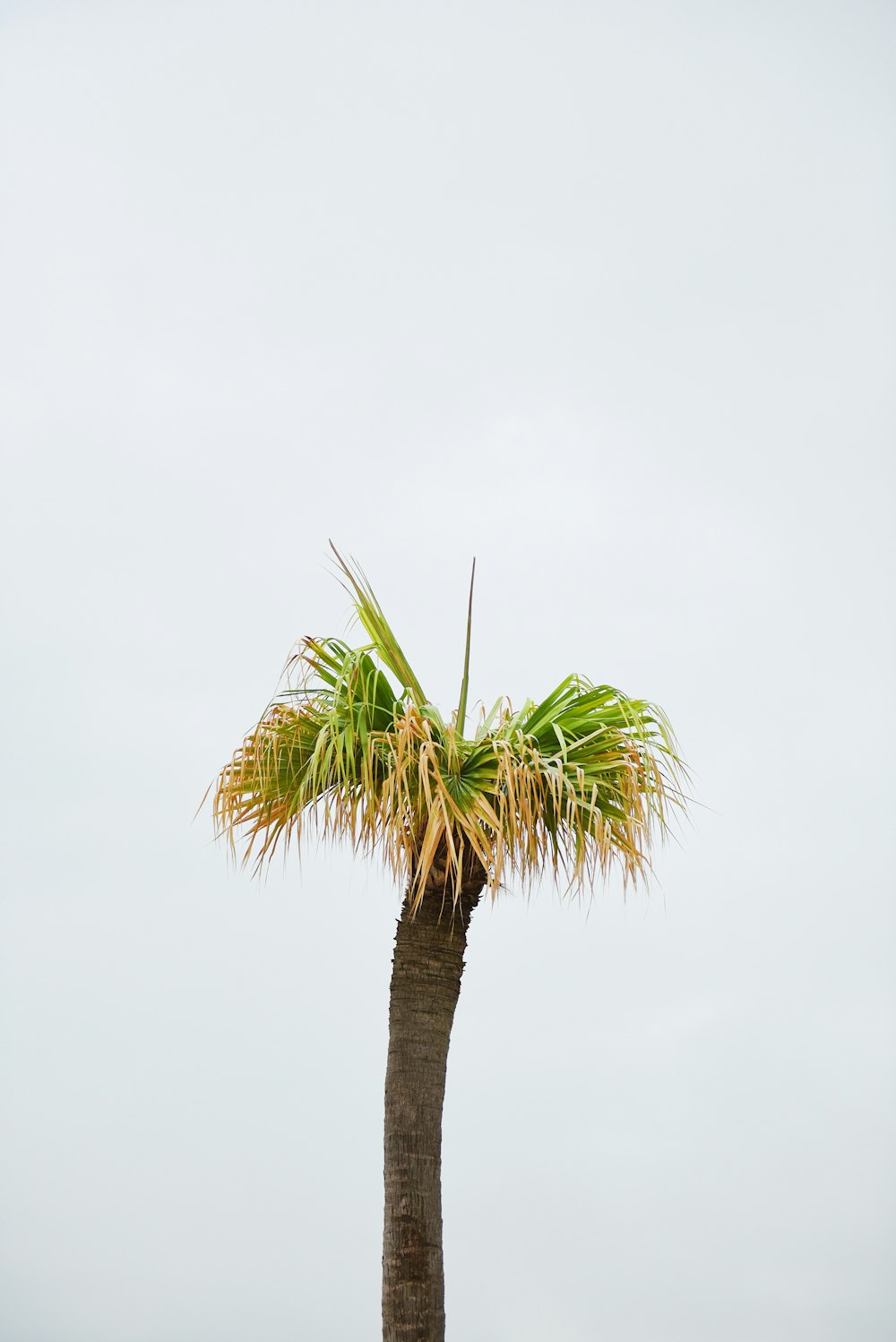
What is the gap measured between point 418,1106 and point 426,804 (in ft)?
5.25

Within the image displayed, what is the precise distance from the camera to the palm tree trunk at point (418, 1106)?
6.90 meters

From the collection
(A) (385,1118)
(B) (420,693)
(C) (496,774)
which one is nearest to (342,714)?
(B) (420,693)

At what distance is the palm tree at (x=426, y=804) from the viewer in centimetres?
705

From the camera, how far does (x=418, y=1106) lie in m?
7.17

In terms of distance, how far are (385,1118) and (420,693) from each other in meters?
2.40

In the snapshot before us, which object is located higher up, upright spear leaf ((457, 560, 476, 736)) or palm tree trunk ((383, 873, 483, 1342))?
upright spear leaf ((457, 560, 476, 736))

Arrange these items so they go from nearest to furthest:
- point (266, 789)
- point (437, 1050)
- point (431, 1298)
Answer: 1. point (431, 1298)
2. point (437, 1050)
3. point (266, 789)

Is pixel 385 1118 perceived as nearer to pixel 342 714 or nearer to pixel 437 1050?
pixel 437 1050

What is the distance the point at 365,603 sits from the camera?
26.6 feet

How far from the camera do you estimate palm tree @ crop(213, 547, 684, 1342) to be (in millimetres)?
7055

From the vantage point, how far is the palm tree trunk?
22.6 ft

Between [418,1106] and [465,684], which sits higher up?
[465,684]

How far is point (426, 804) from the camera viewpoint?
23.6 feet

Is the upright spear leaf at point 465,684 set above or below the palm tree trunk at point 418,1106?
above
